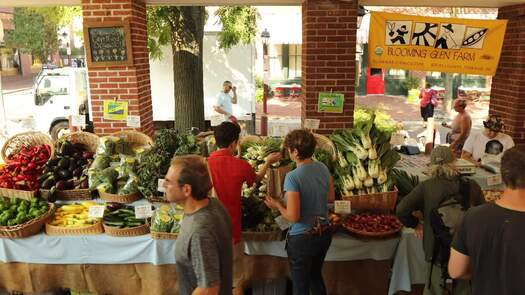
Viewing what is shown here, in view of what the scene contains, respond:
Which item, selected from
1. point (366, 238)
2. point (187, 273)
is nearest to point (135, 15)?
point (366, 238)

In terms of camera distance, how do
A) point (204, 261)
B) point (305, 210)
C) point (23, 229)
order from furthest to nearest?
1. point (23, 229)
2. point (305, 210)
3. point (204, 261)

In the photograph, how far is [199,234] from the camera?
2.46 metres

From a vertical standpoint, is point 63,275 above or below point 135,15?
below

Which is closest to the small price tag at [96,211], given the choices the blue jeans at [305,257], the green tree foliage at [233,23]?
the blue jeans at [305,257]

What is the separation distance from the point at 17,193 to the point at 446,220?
13.8 feet

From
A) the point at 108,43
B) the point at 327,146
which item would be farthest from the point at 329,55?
the point at 108,43

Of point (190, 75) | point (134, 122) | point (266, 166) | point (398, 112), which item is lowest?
point (398, 112)

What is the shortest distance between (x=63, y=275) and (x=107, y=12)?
10.9 feet

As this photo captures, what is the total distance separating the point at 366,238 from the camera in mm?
4305

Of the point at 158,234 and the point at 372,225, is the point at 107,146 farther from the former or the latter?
the point at 372,225

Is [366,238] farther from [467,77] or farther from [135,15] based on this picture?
[467,77]

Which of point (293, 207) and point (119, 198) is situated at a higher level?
point (293, 207)

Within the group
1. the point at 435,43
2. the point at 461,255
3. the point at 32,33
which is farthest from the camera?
the point at 32,33

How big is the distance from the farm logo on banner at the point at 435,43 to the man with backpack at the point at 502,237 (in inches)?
160
